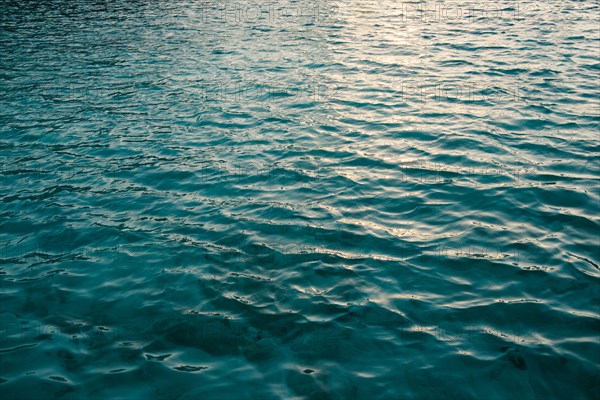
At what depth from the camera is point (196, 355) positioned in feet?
28.7

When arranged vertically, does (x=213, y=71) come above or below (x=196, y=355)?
above

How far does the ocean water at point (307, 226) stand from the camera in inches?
332

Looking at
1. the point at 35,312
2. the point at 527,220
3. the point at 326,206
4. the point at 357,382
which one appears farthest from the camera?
the point at 326,206

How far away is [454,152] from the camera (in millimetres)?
15391

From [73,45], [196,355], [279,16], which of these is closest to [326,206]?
[196,355]

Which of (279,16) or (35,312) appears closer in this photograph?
(35,312)

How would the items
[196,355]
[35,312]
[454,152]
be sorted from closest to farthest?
[196,355], [35,312], [454,152]

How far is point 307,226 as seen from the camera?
12.2 meters

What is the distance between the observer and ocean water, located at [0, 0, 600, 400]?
27.7ft

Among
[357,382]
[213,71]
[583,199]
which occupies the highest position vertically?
[213,71]

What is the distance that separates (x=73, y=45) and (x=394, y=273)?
2568 centimetres

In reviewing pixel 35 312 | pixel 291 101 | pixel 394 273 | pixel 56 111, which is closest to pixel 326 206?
pixel 394 273

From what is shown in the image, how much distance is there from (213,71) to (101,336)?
16.9m

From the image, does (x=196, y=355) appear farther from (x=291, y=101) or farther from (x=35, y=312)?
(x=291, y=101)
